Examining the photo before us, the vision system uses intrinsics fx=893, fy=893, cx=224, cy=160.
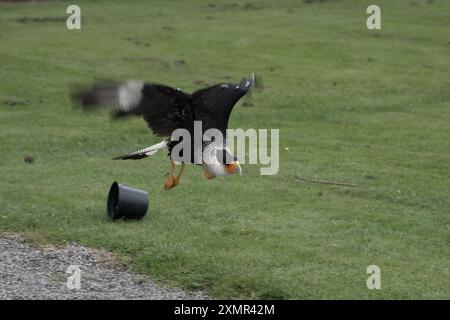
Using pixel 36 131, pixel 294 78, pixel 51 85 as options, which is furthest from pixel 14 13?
pixel 36 131

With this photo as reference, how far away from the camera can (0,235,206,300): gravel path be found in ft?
29.6

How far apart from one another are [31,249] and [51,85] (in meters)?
10.6

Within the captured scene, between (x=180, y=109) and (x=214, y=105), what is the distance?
331 millimetres

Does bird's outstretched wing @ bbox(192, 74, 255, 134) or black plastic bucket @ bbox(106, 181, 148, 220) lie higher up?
bird's outstretched wing @ bbox(192, 74, 255, 134)

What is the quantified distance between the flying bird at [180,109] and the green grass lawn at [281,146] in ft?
5.17

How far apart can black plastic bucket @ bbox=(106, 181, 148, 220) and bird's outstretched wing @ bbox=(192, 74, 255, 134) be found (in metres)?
2.96

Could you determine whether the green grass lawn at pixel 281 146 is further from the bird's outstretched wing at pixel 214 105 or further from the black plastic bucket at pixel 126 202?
the bird's outstretched wing at pixel 214 105

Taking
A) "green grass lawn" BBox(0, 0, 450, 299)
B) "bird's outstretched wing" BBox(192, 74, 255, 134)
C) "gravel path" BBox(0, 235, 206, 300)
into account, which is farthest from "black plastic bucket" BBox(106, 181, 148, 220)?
"bird's outstretched wing" BBox(192, 74, 255, 134)

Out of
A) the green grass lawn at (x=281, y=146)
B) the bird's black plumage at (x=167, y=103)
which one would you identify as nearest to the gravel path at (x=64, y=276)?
the green grass lawn at (x=281, y=146)

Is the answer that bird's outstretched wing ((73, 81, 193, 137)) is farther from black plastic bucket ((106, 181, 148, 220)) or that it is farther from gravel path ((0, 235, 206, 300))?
black plastic bucket ((106, 181, 148, 220))

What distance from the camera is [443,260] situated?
10391mm

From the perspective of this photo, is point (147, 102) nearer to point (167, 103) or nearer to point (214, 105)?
point (167, 103)

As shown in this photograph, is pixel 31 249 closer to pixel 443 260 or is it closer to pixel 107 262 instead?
pixel 107 262

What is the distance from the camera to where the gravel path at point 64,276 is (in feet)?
29.6
